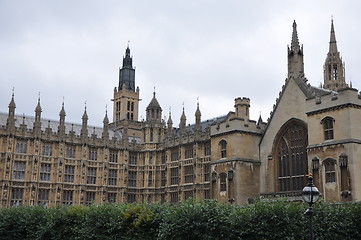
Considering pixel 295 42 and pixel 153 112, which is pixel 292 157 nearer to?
pixel 295 42

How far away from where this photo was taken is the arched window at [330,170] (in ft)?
139

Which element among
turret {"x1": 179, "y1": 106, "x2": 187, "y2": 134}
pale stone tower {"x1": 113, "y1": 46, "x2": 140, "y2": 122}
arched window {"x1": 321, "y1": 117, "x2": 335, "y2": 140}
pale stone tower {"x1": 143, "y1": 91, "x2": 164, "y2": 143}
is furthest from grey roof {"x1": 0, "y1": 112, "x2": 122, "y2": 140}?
arched window {"x1": 321, "y1": 117, "x2": 335, "y2": 140}

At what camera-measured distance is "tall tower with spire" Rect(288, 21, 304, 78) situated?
5053 cm

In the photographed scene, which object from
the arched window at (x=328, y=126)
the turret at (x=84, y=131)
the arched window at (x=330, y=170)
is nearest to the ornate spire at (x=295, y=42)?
the arched window at (x=328, y=126)

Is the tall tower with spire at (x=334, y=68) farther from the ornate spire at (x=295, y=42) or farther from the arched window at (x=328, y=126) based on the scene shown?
the arched window at (x=328, y=126)

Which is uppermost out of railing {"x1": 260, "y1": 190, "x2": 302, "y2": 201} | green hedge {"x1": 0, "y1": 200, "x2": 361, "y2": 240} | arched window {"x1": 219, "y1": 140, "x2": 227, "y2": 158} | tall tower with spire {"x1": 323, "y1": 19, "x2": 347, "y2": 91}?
tall tower with spire {"x1": 323, "y1": 19, "x2": 347, "y2": 91}

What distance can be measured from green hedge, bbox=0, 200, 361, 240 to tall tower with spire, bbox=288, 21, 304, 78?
74.6 feet

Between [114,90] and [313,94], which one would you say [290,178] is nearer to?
[313,94]

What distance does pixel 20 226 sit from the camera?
38594mm

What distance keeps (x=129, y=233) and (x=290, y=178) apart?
881 inches

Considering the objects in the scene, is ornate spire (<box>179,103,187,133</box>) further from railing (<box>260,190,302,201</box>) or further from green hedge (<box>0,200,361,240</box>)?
green hedge (<box>0,200,361,240</box>)

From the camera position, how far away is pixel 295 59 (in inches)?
2020

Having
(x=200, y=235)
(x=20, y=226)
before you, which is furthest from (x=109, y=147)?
(x=200, y=235)

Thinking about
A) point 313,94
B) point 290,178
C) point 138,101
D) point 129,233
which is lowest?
point 129,233
